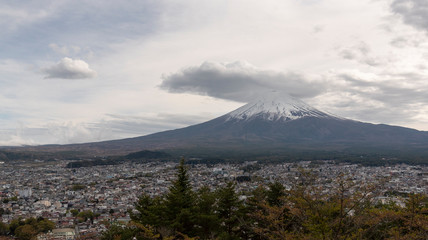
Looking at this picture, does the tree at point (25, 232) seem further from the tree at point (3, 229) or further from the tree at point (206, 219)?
the tree at point (206, 219)

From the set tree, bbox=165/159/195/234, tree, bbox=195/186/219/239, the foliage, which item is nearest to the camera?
tree, bbox=165/159/195/234

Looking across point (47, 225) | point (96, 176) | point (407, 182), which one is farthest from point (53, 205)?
point (407, 182)

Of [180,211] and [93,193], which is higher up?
[180,211]

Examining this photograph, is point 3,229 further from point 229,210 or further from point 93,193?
point 229,210

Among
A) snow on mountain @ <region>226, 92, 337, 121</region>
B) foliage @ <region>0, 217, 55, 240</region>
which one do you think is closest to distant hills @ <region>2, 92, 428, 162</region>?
snow on mountain @ <region>226, 92, 337, 121</region>

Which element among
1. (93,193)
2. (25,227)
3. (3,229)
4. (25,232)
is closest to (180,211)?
(25,232)

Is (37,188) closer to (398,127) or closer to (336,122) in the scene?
(336,122)

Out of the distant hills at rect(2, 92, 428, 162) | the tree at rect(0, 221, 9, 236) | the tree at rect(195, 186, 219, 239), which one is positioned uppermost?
the distant hills at rect(2, 92, 428, 162)

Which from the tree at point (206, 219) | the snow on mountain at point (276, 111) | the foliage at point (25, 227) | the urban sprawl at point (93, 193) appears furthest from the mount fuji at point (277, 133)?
the tree at point (206, 219)

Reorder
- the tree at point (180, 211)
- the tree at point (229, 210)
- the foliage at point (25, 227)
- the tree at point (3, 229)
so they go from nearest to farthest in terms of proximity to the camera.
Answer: the tree at point (180, 211) → the tree at point (229, 210) → the foliage at point (25, 227) → the tree at point (3, 229)

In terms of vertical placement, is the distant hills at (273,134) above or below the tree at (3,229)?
above

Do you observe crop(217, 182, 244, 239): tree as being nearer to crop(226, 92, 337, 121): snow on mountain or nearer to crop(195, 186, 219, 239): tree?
crop(195, 186, 219, 239): tree

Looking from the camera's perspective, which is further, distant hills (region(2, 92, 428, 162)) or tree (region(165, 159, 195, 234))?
distant hills (region(2, 92, 428, 162))
